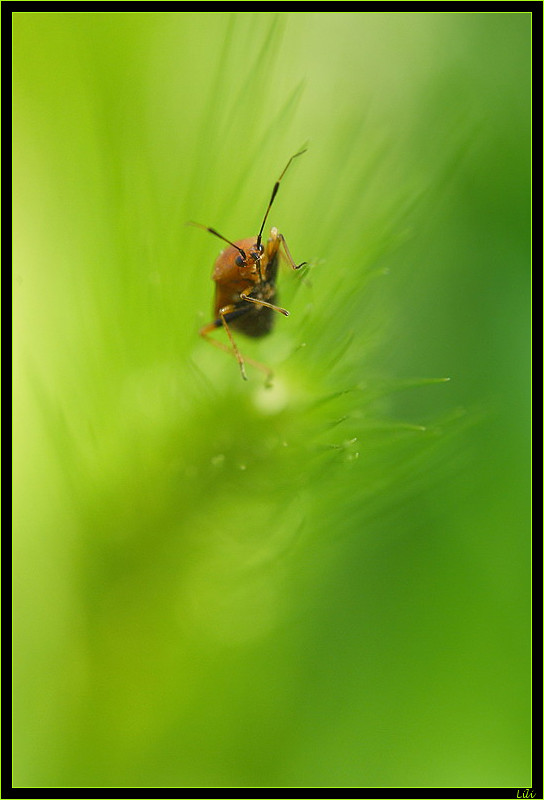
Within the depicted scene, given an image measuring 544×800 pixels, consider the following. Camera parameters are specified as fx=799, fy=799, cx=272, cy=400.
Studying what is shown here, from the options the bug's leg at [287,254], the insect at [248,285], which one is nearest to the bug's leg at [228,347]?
the insect at [248,285]

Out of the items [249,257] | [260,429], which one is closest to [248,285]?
[249,257]

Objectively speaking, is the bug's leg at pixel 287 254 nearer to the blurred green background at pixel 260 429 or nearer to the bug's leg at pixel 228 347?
the blurred green background at pixel 260 429

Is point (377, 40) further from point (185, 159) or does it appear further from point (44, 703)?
point (44, 703)

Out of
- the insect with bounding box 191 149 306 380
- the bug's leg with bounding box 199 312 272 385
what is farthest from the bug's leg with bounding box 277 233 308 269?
the bug's leg with bounding box 199 312 272 385

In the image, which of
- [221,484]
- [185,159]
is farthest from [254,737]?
[185,159]

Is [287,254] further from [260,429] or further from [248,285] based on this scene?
[260,429]
